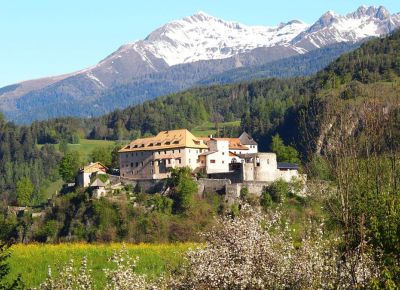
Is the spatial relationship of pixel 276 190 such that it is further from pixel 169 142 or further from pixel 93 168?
pixel 93 168

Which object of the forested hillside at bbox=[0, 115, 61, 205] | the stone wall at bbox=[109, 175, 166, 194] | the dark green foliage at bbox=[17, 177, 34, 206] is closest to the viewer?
the stone wall at bbox=[109, 175, 166, 194]

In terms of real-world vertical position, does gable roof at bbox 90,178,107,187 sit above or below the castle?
below

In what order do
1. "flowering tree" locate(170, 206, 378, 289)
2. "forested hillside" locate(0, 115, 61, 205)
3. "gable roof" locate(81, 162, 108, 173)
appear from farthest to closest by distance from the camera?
1. "forested hillside" locate(0, 115, 61, 205)
2. "gable roof" locate(81, 162, 108, 173)
3. "flowering tree" locate(170, 206, 378, 289)

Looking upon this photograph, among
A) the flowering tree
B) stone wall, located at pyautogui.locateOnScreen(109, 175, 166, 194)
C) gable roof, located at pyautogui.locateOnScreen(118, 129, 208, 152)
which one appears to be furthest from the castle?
the flowering tree

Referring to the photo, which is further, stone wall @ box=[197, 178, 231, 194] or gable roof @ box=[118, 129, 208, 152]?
gable roof @ box=[118, 129, 208, 152]

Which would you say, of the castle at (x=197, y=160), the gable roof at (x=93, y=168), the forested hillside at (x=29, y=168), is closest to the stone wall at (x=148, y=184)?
the castle at (x=197, y=160)

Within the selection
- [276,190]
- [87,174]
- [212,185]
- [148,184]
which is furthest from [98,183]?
[276,190]

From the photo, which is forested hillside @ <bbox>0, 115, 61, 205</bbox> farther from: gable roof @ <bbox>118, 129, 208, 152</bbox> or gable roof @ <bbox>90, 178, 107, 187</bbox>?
gable roof @ <bbox>90, 178, 107, 187</bbox>

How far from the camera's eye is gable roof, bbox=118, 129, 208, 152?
9519 cm

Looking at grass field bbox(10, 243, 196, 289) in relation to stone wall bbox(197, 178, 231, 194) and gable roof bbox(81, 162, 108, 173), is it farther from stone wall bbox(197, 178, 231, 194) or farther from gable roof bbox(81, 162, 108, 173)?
gable roof bbox(81, 162, 108, 173)

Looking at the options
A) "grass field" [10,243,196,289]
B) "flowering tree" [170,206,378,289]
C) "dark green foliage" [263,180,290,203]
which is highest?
"dark green foliage" [263,180,290,203]

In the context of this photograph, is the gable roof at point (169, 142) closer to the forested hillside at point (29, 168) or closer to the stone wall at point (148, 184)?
the stone wall at point (148, 184)

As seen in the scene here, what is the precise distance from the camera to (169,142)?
3804 inches

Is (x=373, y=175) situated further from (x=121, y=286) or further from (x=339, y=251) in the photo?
(x=121, y=286)
